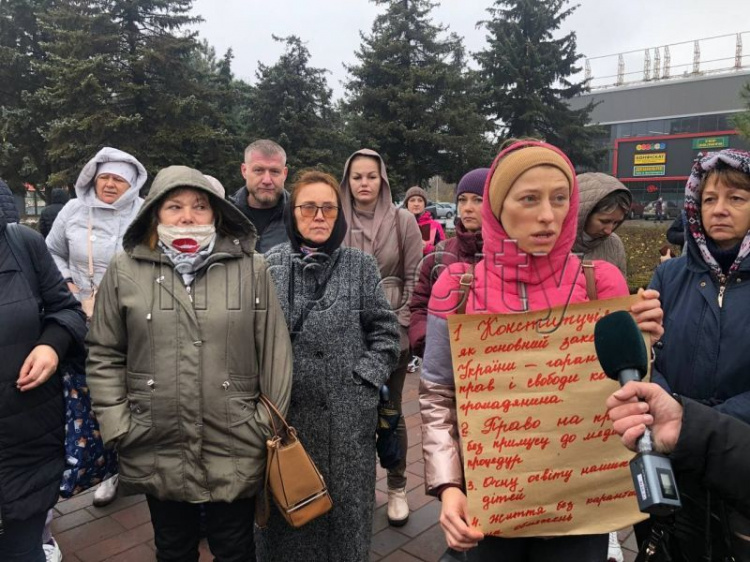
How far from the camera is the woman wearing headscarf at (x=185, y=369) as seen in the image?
2215 mm

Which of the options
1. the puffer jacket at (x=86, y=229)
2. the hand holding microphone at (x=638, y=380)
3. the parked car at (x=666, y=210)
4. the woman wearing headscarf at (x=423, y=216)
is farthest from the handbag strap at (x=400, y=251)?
the parked car at (x=666, y=210)

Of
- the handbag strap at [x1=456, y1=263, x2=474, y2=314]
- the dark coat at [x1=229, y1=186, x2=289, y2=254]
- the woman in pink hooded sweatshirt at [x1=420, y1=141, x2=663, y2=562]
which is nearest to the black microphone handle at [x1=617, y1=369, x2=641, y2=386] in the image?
the woman in pink hooded sweatshirt at [x1=420, y1=141, x2=663, y2=562]

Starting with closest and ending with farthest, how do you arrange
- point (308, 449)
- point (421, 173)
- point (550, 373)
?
point (550, 373), point (308, 449), point (421, 173)

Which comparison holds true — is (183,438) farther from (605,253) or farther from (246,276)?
(605,253)

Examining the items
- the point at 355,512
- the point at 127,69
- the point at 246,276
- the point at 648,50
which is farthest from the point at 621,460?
the point at 648,50

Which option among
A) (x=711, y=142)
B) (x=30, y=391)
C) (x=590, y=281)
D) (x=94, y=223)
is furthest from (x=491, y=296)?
(x=711, y=142)

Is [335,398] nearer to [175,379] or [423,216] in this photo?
[175,379]

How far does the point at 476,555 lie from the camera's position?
169 centimetres

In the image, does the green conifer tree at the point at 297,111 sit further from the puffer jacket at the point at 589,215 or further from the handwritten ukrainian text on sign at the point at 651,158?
the handwritten ukrainian text on sign at the point at 651,158

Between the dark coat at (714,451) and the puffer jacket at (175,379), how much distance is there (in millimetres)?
1570

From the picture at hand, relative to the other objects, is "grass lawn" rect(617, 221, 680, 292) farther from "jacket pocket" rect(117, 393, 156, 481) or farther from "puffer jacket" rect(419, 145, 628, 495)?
"jacket pocket" rect(117, 393, 156, 481)

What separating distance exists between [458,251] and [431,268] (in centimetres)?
20

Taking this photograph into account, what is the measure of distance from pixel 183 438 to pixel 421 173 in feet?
75.3

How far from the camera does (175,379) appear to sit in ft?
7.25
